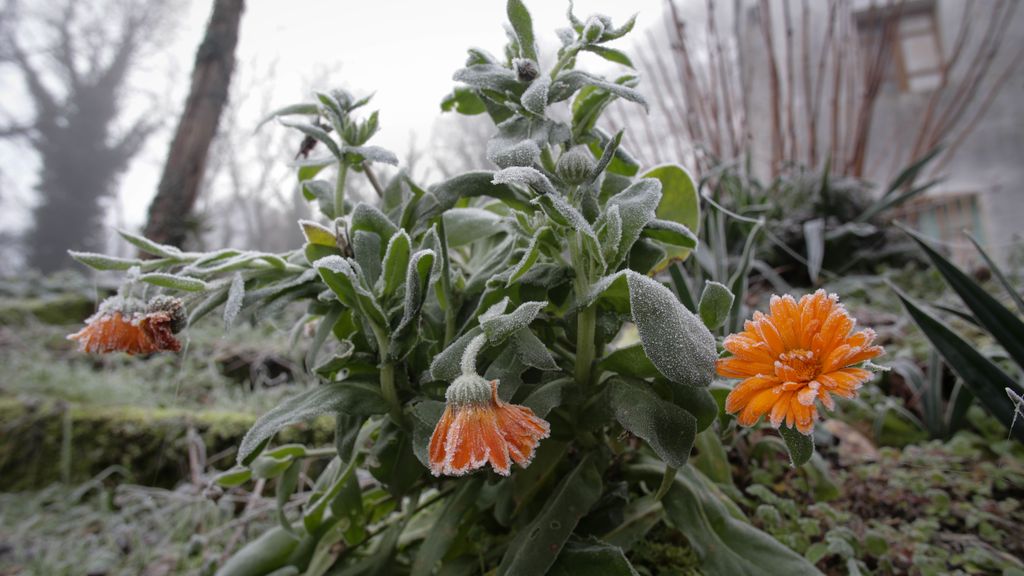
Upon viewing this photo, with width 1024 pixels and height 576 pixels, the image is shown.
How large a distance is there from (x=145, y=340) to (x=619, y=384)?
0.45 meters

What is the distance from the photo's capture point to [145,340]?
561mm

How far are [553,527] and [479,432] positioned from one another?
0.65 feet

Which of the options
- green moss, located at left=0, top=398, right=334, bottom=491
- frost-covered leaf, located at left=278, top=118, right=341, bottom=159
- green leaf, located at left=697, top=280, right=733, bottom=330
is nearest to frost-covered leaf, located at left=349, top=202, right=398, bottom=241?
frost-covered leaf, located at left=278, top=118, right=341, bottom=159

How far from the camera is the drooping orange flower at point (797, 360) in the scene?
0.40 m

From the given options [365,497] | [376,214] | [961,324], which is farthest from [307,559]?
[961,324]

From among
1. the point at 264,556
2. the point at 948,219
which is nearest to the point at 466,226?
the point at 264,556

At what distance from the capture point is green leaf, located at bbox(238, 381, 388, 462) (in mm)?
508

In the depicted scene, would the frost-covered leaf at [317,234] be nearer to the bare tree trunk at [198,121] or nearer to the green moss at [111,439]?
the green moss at [111,439]

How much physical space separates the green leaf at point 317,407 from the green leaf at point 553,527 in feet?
0.60

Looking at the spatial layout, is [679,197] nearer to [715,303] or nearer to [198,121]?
[715,303]

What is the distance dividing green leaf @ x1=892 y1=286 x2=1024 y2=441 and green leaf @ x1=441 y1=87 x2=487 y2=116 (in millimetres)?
574

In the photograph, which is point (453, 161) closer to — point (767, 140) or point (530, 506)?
point (530, 506)

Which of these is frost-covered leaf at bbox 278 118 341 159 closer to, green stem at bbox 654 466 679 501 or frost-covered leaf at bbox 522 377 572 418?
frost-covered leaf at bbox 522 377 572 418

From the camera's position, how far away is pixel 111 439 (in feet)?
5.83
